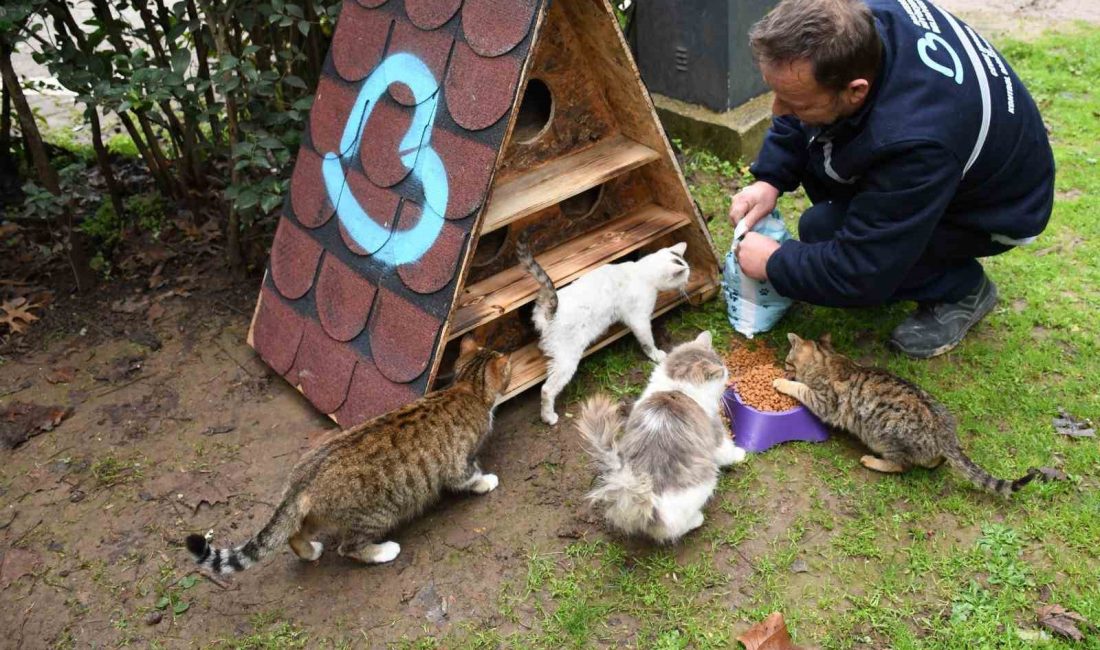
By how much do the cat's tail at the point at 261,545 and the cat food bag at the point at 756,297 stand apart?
2.36 metres

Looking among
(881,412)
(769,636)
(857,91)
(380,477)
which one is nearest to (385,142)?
(380,477)

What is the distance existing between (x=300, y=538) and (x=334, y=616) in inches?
13.2

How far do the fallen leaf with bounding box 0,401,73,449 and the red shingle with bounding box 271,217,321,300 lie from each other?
4.22ft

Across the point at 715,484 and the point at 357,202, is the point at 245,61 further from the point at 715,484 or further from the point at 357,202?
the point at 715,484

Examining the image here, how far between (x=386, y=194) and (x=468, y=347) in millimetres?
779

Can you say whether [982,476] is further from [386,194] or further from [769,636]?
[386,194]

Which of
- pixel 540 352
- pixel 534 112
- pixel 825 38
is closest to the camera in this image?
pixel 825 38

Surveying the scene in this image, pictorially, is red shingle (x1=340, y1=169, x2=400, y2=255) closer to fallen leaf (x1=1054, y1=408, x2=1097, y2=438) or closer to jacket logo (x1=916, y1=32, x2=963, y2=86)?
jacket logo (x1=916, y1=32, x2=963, y2=86)

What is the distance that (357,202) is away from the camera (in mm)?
3844

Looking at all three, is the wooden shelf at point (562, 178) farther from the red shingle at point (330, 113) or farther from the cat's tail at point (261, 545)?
the cat's tail at point (261, 545)

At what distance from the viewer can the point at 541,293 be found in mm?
3861

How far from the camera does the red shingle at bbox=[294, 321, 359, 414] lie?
3854 mm

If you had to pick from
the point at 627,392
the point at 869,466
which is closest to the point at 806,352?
the point at 869,466

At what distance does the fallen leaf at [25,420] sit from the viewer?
407 cm
